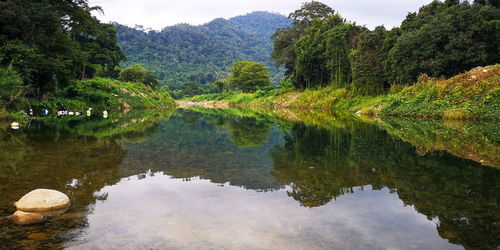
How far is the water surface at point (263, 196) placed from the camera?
330 cm

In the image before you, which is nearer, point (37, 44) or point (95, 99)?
point (37, 44)

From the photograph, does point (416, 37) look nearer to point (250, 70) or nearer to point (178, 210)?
point (178, 210)

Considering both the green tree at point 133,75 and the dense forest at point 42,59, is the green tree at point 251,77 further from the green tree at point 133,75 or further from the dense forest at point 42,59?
the dense forest at point 42,59

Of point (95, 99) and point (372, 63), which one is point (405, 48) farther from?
point (95, 99)

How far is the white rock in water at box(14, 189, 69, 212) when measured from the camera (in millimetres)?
4089

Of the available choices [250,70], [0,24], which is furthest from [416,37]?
[250,70]

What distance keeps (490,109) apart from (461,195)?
1684 centimetres

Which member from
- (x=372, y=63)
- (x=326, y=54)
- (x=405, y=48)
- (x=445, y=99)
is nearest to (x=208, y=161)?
(x=445, y=99)

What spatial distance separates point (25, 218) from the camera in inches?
148

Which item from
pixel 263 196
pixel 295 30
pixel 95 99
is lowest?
pixel 263 196

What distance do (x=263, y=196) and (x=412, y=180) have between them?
105 inches

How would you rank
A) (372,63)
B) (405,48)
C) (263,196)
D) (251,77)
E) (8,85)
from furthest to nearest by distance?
1. (251,77)
2. (372,63)
3. (405,48)
4. (8,85)
5. (263,196)

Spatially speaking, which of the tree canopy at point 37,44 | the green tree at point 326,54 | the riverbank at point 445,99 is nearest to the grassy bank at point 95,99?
the tree canopy at point 37,44

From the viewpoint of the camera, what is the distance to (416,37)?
24078 millimetres
